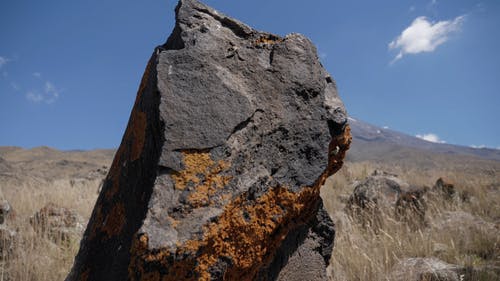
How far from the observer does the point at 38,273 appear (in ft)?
9.94

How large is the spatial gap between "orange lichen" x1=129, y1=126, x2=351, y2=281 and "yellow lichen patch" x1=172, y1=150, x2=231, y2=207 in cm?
1

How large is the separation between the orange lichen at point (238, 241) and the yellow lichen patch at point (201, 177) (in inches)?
0.6

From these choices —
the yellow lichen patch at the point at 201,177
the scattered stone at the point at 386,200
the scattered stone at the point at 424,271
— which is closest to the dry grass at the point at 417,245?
the scattered stone at the point at 424,271

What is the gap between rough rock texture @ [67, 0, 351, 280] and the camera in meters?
1.41

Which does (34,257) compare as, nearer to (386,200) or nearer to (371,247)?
(371,247)

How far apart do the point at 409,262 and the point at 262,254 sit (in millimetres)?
2274

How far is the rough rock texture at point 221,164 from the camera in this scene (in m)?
1.41

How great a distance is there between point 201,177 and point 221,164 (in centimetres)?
11

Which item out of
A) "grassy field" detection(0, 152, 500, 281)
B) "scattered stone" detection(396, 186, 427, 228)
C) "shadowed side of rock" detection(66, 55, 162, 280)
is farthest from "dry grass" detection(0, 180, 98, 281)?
"scattered stone" detection(396, 186, 427, 228)

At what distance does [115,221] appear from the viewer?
5.64 feet

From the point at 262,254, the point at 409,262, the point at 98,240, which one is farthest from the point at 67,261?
the point at 409,262

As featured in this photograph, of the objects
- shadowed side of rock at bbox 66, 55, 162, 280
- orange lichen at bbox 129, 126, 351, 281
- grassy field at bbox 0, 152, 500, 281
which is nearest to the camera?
orange lichen at bbox 129, 126, 351, 281

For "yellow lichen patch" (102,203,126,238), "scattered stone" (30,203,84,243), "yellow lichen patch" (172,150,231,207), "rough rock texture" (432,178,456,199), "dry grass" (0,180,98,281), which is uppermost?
"rough rock texture" (432,178,456,199)

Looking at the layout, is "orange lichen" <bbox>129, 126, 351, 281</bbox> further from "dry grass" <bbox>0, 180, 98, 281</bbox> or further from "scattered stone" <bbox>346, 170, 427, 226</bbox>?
"scattered stone" <bbox>346, 170, 427, 226</bbox>
